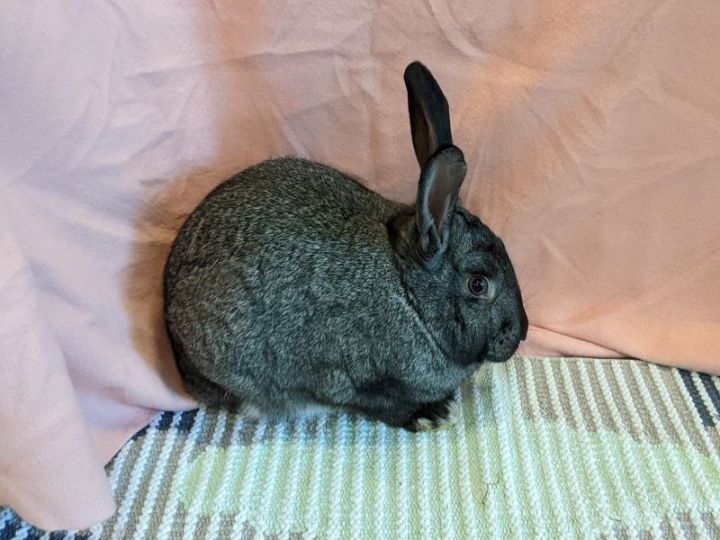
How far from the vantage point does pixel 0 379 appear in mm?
865

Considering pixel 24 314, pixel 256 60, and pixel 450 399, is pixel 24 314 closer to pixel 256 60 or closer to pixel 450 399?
pixel 256 60

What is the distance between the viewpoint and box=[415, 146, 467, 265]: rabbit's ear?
3.03 ft

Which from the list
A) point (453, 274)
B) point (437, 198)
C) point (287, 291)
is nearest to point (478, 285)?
point (453, 274)

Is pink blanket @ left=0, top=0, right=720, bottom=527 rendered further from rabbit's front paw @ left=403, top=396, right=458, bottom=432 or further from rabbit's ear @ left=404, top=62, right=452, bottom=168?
rabbit's front paw @ left=403, top=396, right=458, bottom=432

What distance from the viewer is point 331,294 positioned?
3.53ft

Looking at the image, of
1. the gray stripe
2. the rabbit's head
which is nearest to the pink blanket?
the gray stripe

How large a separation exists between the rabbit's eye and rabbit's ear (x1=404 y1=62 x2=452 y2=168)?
0.19 metres

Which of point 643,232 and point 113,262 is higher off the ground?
point 113,262

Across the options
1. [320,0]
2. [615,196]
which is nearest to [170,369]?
Result: [320,0]

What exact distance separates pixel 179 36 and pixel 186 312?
15.5 inches

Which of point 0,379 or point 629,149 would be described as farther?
point 629,149

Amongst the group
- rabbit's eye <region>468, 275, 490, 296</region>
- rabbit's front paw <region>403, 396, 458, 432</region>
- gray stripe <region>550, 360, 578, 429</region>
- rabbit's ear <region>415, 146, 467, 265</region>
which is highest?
rabbit's ear <region>415, 146, 467, 265</region>

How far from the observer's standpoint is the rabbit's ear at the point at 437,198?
923 mm

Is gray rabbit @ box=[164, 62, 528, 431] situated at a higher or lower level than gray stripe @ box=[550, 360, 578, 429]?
higher
